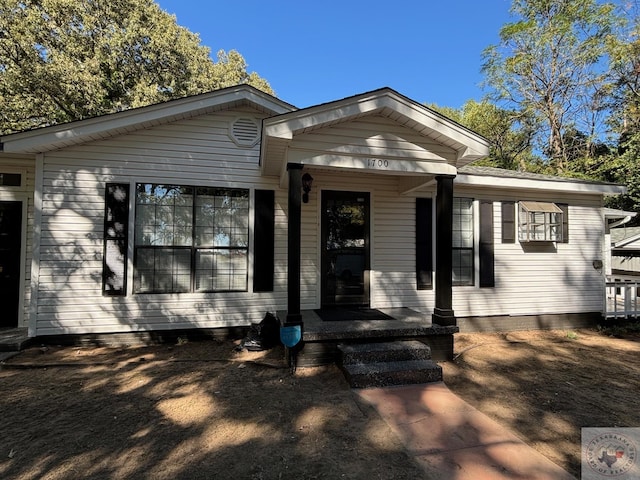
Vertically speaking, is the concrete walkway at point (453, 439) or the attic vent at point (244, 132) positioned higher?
the attic vent at point (244, 132)

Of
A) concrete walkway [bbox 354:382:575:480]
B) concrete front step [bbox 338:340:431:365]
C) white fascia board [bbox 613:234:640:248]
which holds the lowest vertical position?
concrete walkway [bbox 354:382:575:480]

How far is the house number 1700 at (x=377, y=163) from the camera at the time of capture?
4148 mm

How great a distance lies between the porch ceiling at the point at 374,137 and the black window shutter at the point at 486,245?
2147 mm

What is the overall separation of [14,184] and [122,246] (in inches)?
79.1

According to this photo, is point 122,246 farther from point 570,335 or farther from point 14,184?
point 570,335

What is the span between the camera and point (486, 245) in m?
6.25

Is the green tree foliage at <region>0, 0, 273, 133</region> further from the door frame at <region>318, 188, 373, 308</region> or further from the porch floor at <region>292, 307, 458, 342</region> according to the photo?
the porch floor at <region>292, 307, 458, 342</region>

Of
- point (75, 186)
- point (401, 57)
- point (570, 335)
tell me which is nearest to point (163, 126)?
point (75, 186)

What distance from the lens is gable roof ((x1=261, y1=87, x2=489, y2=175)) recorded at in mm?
3824

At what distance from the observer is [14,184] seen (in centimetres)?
511

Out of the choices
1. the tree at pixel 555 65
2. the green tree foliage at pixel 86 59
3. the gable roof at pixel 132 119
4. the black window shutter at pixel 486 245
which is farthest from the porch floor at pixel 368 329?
the tree at pixel 555 65

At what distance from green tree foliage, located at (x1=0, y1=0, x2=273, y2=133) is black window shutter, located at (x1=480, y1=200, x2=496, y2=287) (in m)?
12.6

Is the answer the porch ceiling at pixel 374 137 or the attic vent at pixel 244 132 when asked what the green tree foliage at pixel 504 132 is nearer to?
the porch ceiling at pixel 374 137

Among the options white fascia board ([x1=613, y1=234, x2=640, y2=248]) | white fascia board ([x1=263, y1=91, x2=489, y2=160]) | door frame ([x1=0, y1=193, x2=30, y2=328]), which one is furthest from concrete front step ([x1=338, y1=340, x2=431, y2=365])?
white fascia board ([x1=613, y1=234, x2=640, y2=248])
